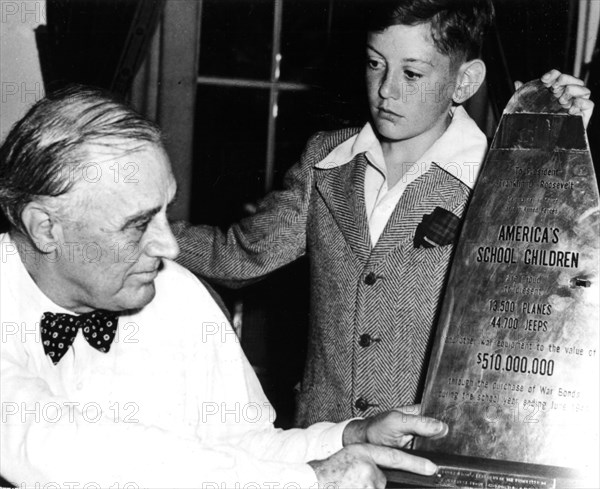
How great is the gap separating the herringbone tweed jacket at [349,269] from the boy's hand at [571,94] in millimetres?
306

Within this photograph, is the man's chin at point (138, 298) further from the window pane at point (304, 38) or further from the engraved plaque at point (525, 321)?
the window pane at point (304, 38)

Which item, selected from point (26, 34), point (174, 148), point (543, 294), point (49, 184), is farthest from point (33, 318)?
point (174, 148)

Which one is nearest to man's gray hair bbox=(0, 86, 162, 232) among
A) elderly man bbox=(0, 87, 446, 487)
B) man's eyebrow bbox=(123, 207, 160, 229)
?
elderly man bbox=(0, 87, 446, 487)

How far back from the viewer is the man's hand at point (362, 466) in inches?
61.1

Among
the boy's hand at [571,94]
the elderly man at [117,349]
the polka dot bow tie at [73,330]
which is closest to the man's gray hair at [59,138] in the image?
the elderly man at [117,349]

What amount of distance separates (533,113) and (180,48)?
1.65m

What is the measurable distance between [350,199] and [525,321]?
1.79 ft

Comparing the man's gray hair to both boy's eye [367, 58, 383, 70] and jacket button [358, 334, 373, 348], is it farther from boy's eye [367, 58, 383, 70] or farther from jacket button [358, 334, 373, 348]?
jacket button [358, 334, 373, 348]

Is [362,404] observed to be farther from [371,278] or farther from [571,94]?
[571,94]

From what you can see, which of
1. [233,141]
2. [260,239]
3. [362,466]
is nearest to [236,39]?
[233,141]

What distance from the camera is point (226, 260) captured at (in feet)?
7.25

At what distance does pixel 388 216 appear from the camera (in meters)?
2.06

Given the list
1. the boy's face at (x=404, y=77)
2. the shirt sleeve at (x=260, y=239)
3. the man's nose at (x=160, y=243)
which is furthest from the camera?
the shirt sleeve at (x=260, y=239)

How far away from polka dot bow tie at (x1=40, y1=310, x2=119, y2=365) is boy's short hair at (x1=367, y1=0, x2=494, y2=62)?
2.72ft
